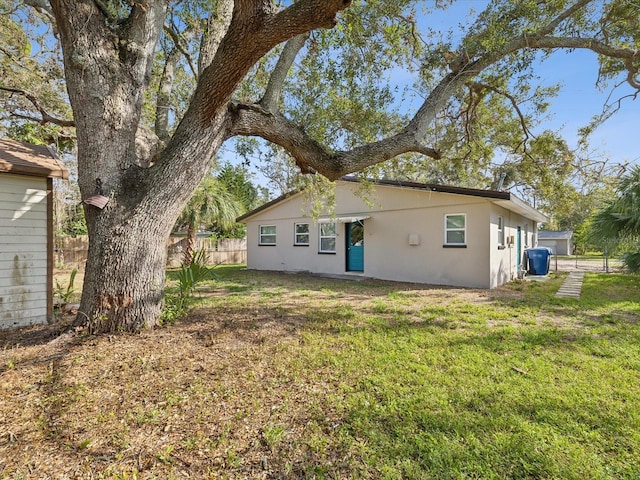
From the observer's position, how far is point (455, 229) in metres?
10.0

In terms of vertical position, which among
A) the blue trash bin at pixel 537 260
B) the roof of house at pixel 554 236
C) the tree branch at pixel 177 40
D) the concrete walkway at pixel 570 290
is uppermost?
the tree branch at pixel 177 40

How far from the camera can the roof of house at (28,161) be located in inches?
184

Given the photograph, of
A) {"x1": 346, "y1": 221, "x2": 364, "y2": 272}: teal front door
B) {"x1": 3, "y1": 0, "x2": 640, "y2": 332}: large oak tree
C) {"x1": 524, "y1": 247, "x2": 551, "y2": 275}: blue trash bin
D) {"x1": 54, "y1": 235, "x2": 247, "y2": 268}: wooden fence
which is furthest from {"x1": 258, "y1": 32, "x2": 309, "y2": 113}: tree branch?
{"x1": 524, "y1": 247, "x2": 551, "y2": 275}: blue trash bin

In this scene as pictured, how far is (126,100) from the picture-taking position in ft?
14.3

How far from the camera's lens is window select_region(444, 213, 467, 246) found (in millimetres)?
9875

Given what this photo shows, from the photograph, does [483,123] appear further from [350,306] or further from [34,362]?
[34,362]

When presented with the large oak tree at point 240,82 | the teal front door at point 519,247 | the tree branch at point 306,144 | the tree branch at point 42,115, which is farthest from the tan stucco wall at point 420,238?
the tree branch at point 42,115

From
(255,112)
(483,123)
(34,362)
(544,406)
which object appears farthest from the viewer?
(483,123)

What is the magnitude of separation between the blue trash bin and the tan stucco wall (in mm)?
649

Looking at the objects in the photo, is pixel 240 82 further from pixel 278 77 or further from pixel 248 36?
pixel 278 77

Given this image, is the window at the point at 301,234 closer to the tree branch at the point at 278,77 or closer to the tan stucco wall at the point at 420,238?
the tan stucco wall at the point at 420,238

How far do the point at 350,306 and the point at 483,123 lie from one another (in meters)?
6.45

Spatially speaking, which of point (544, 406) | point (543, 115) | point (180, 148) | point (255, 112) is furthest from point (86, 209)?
point (543, 115)

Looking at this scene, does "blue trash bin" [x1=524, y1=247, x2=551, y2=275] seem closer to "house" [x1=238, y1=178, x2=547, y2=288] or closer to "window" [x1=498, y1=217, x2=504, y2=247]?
"house" [x1=238, y1=178, x2=547, y2=288]
